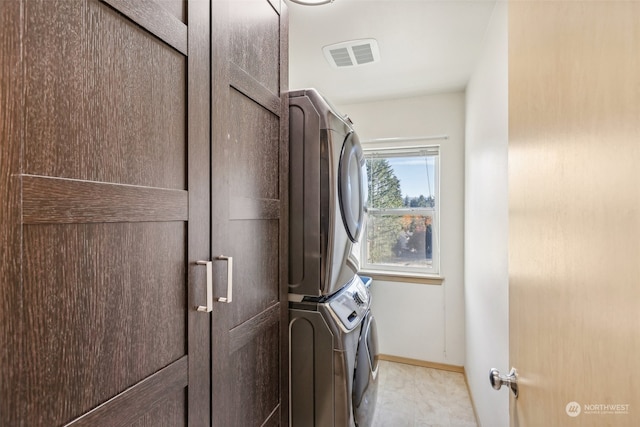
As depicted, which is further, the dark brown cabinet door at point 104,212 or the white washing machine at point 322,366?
the white washing machine at point 322,366

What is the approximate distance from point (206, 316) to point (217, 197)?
12.3 inches

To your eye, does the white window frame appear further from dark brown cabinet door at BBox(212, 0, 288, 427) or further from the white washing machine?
dark brown cabinet door at BBox(212, 0, 288, 427)

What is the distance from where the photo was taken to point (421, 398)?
2.50 metres

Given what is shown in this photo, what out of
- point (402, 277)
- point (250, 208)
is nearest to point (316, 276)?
point (250, 208)

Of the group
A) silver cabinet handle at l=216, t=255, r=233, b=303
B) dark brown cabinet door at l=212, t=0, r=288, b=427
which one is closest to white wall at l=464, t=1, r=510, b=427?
dark brown cabinet door at l=212, t=0, r=288, b=427

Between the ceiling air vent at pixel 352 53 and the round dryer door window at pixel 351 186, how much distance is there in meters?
0.66

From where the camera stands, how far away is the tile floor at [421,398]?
7.30ft

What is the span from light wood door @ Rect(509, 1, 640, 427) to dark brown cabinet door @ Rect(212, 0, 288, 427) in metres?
0.76

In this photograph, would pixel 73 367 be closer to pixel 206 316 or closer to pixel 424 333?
pixel 206 316

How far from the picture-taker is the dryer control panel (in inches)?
58.2

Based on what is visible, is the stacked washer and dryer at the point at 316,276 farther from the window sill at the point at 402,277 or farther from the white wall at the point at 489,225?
the window sill at the point at 402,277

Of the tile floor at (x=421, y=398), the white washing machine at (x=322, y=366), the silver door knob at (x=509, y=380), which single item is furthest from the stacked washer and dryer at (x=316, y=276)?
the tile floor at (x=421, y=398)

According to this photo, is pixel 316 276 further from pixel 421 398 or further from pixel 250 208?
pixel 421 398

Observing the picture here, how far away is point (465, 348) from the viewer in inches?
110
